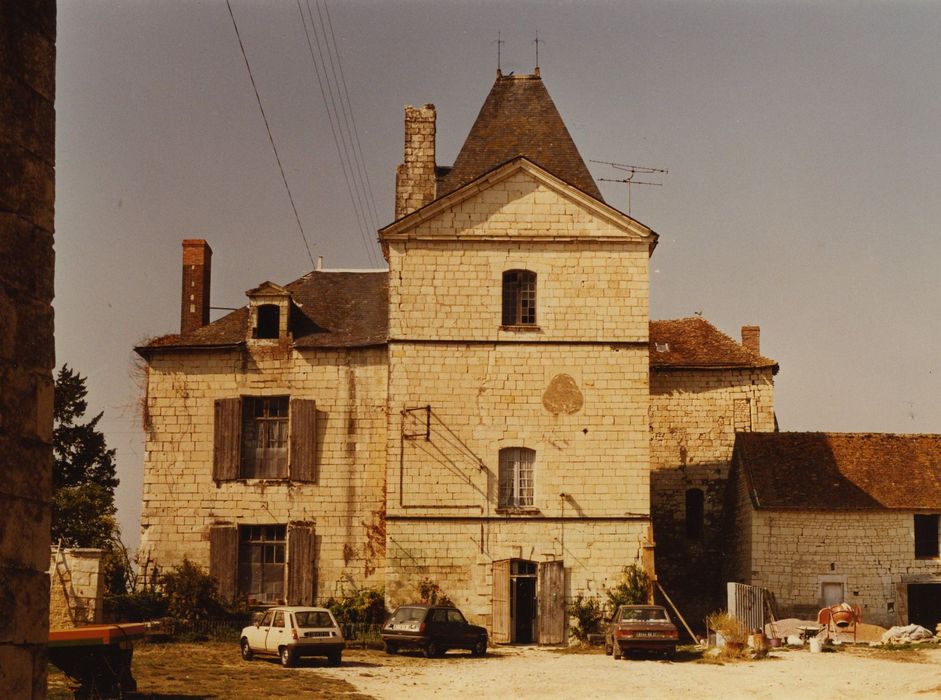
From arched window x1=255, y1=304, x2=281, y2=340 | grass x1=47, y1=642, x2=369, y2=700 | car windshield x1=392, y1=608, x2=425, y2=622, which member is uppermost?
arched window x1=255, y1=304, x2=281, y2=340

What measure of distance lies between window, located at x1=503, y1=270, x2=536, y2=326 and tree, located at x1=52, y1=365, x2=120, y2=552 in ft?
63.7

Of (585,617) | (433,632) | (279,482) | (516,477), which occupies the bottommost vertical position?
(433,632)

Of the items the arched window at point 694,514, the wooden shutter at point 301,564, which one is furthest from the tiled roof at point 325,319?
the arched window at point 694,514

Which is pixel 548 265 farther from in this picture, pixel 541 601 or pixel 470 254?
pixel 541 601

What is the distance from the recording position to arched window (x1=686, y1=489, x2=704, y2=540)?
3500 centimetres

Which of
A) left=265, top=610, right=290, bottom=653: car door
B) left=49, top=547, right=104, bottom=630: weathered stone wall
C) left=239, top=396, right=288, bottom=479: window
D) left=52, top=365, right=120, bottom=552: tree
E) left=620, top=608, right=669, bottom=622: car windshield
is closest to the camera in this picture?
left=49, top=547, right=104, bottom=630: weathered stone wall

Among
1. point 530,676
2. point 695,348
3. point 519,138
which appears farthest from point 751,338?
point 530,676

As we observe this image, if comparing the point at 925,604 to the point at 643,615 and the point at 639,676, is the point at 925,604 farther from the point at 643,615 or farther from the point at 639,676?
the point at 639,676

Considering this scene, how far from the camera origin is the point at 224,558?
29.4 meters

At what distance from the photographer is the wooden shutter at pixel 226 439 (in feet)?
97.7

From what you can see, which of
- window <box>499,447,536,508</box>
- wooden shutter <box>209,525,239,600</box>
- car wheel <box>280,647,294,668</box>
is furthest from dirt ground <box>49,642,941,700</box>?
window <box>499,447,536,508</box>

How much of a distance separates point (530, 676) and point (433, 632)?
4.09 meters

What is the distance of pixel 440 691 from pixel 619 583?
9700mm

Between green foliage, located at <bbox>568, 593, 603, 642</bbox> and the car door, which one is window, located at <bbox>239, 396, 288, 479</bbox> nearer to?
the car door
